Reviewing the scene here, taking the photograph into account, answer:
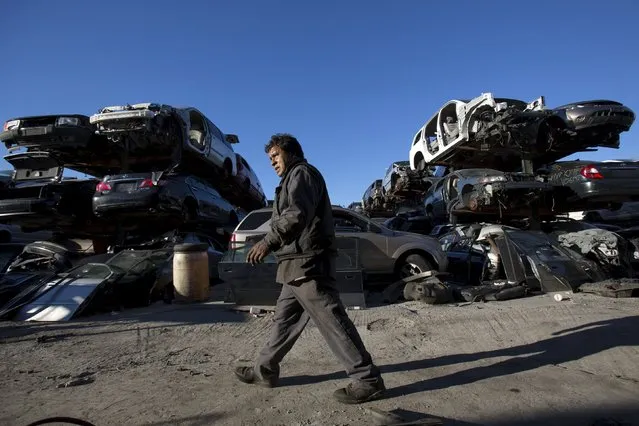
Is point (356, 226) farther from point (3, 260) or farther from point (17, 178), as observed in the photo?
point (17, 178)

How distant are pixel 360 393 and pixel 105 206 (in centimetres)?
700

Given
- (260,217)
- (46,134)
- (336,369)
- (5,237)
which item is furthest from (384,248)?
(5,237)

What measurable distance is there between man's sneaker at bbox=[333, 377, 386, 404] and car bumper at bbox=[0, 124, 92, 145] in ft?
27.2

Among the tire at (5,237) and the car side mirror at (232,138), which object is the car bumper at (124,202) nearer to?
the car side mirror at (232,138)

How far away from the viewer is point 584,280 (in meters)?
6.21

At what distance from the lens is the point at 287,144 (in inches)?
115

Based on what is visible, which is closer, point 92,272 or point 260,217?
point 92,272

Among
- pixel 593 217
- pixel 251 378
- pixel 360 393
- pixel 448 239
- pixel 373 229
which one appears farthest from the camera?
pixel 593 217

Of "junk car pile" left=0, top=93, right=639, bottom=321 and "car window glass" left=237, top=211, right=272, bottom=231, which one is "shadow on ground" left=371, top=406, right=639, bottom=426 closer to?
"junk car pile" left=0, top=93, right=639, bottom=321

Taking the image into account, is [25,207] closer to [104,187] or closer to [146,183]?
[104,187]

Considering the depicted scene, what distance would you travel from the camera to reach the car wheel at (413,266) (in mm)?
7133

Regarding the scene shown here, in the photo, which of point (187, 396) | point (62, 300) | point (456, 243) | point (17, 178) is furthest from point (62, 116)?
point (456, 243)

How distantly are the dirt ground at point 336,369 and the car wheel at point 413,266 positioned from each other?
184 centimetres

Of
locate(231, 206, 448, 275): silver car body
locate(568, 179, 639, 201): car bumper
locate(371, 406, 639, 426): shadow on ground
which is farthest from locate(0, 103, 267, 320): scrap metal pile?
locate(568, 179, 639, 201): car bumper
